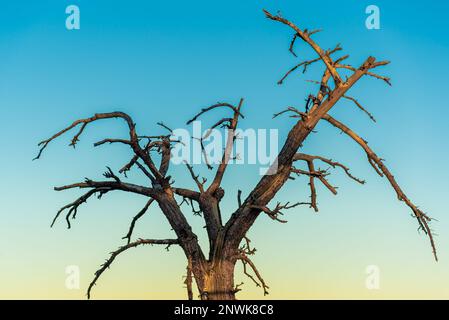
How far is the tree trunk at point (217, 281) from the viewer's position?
10.8 meters

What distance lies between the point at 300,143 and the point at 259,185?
99 centimetres

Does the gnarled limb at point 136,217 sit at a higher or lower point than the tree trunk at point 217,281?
higher

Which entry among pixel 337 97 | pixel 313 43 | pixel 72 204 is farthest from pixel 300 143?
pixel 72 204

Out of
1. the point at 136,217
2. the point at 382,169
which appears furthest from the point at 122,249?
the point at 382,169

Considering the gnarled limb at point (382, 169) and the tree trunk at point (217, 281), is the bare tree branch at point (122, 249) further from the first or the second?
the gnarled limb at point (382, 169)

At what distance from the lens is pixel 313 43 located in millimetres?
10461

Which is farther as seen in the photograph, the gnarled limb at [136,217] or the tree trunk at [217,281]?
the gnarled limb at [136,217]

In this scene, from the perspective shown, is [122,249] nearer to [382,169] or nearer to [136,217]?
[136,217]

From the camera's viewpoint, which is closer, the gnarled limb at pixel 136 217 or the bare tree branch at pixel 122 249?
the bare tree branch at pixel 122 249

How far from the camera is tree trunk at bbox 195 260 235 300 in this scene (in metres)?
10.8

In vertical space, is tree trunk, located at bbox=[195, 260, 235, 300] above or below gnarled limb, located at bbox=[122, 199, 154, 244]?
below

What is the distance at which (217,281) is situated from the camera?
35.6ft

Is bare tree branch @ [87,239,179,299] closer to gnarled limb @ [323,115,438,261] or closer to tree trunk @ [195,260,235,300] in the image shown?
tree trunk @ [195,260,235,300]
